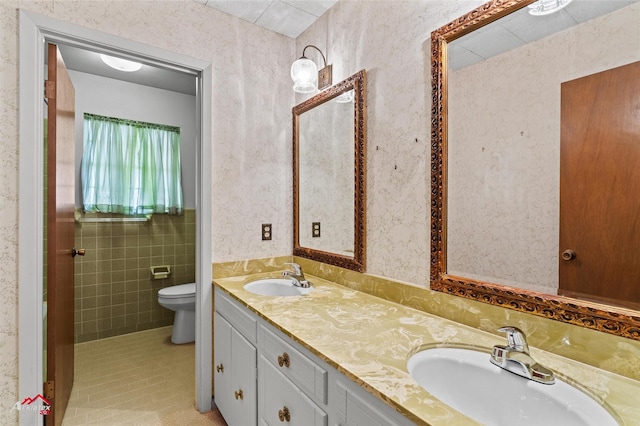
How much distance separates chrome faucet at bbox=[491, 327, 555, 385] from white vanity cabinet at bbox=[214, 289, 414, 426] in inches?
13.8

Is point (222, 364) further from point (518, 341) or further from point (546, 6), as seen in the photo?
point (546, 6)

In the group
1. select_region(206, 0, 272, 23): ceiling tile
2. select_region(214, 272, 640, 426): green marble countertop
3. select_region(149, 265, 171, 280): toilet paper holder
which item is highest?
select_region(206, 0, 272, 23): ceiling tile

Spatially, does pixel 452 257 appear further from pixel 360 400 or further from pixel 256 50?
pixel 256 50

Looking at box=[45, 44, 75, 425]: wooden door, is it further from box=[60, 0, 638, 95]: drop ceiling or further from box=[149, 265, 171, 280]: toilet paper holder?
box=[149, 265, 171, 280]: toilet paper holder

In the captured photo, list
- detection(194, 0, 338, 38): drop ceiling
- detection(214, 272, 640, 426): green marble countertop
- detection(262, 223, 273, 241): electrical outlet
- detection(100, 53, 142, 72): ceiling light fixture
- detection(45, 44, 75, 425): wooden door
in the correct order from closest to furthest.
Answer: detection(214, 272, 640, 426): green marble countertop, detection(45, 44, 75, 425): wooden door, detection(194, 0, 338, 38): drop ceiling, detection(262, 223, 273, 241): electrical outlet, detection(100, 53, 142, 72): ceiling light fixture

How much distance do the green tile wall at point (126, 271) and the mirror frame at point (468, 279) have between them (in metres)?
2.72

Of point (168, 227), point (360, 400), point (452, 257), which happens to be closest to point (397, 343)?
point (360, 400)

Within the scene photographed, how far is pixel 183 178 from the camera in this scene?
10.7 feet

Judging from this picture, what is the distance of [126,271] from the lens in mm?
3029

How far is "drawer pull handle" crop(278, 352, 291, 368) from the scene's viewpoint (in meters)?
1.16

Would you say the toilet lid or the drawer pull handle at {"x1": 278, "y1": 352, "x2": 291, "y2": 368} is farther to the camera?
the toilet lid

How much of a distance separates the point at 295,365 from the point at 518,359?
679 millimetres

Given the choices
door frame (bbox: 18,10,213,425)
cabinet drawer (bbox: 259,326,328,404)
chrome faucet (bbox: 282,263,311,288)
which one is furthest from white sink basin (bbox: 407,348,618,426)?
door frame (bbox: 18,10,213,425)

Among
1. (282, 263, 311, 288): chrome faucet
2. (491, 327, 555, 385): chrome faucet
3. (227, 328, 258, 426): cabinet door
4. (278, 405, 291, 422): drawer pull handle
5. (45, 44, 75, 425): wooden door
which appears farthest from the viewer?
(282, 263, 311, 288): chrome faucet
